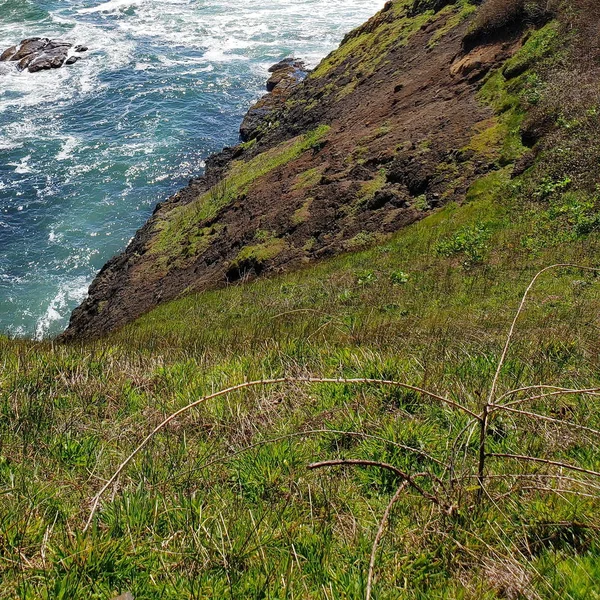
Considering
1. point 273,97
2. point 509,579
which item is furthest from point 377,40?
point 509,579

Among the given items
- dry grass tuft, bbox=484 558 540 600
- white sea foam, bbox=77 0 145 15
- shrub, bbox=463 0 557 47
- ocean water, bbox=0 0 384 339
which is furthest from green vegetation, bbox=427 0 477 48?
white sea foam, bbox=77 0 145 15

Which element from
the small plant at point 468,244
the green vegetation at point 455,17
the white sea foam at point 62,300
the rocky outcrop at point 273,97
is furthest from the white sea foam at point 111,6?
the small plant at point 468,244

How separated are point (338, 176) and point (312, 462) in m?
14.4

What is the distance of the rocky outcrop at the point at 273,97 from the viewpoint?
28.1 m

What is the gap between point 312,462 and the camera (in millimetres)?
3637

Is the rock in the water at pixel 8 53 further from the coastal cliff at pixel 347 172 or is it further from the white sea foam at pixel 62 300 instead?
the white sea foam at pixel 62 300

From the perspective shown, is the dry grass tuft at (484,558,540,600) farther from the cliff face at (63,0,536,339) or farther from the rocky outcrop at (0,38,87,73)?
the rocky outcrop at (0,38,87,73)

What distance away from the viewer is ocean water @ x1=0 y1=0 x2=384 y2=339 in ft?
75.3

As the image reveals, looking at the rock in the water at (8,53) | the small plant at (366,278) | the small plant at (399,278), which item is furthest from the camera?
the rock in the water at (8,53)

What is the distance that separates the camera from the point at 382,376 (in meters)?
4.62

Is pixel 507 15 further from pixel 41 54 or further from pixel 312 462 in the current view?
pixel 41 54

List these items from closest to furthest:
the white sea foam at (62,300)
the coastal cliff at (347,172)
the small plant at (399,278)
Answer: the small plant at (399,278)
the coastal cliff at (347,172)
the white sea foam at (62,300)

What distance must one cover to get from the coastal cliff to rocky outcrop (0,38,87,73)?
22317mm

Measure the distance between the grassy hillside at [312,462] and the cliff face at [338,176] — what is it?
25.4 feet
